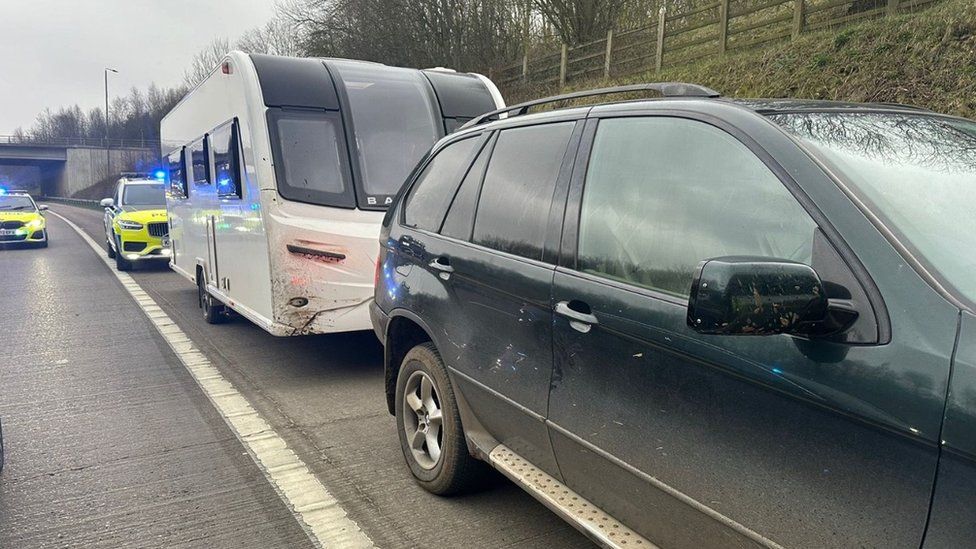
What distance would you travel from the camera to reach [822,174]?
1.94 m

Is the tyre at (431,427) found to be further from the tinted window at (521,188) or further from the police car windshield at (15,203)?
the police car windshield at (15,203)

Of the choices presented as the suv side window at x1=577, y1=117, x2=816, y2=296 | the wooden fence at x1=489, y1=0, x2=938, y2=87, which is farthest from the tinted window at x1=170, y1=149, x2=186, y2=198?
the wooden fence at x1=489, y1=0, x2=938, y2=87

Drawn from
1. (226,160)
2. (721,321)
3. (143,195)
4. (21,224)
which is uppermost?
(226,160)

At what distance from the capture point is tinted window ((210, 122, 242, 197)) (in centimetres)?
657

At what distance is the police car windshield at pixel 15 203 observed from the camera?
64.8ft

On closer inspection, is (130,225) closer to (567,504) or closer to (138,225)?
(138,225)

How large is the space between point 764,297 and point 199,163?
783 cm

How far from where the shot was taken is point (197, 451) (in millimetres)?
4383

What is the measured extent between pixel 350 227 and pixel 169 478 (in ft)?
8.63

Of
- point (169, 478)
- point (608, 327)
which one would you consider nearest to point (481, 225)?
point (608, 327)

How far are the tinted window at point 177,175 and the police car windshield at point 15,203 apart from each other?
1238cm

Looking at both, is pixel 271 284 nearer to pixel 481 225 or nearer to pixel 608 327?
pixel 481 225

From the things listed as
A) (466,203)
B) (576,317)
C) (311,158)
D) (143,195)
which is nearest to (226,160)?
(311,158)

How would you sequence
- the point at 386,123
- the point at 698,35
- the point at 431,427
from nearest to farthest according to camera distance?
1. the point at 431,427
2. the point at 386,123
3. the point at 698,35
